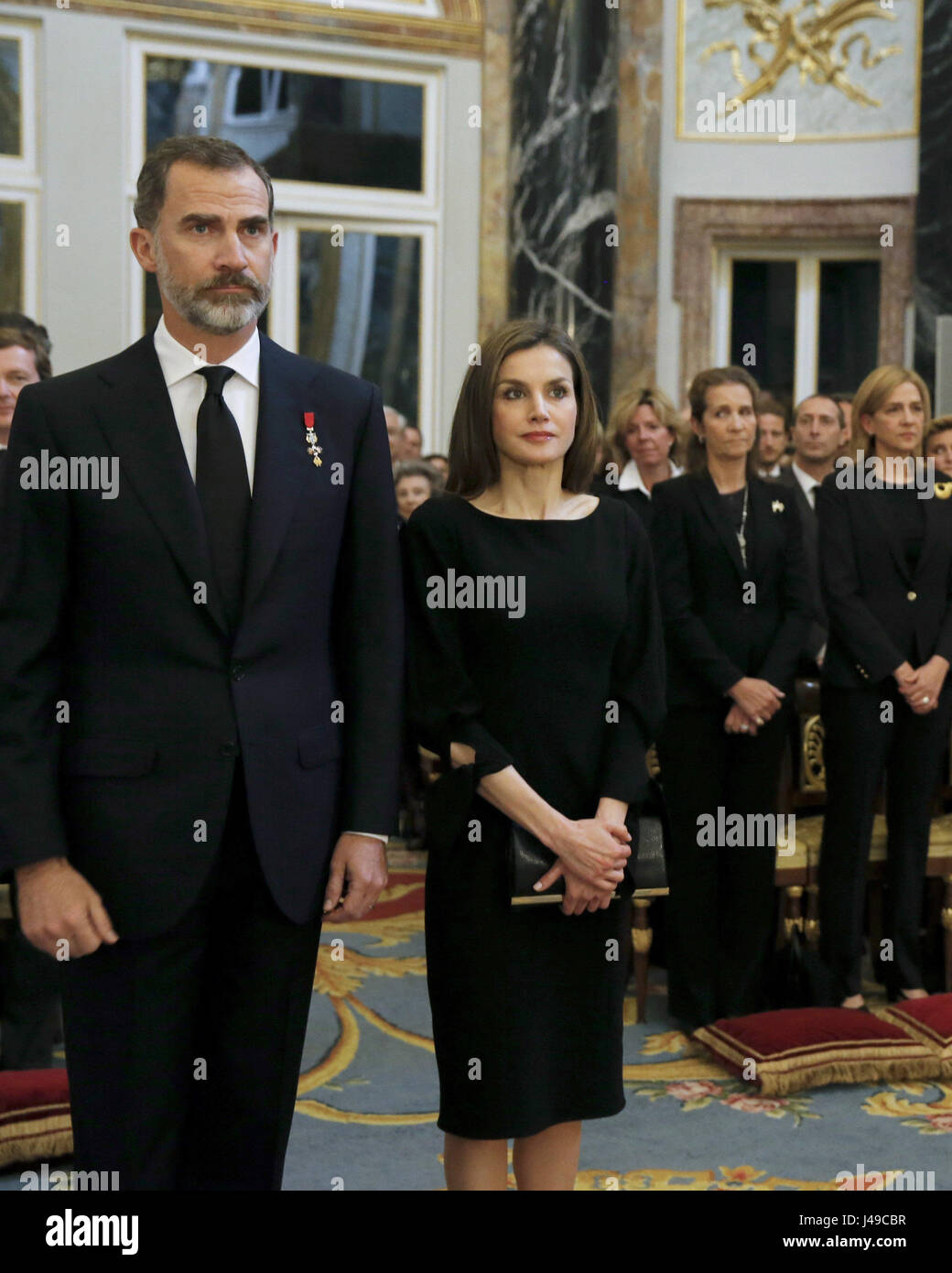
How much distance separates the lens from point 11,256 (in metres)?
9.49

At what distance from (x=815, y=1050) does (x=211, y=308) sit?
277cm

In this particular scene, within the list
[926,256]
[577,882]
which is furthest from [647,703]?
[926,256]

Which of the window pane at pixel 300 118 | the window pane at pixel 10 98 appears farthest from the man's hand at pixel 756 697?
the window pane at pixel 10 98

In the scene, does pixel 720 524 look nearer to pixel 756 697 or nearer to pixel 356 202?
pixel 756 697

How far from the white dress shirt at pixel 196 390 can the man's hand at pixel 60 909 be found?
1.33 feet

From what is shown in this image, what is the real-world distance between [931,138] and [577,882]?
9.27 meters

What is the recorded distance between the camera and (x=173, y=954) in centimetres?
227

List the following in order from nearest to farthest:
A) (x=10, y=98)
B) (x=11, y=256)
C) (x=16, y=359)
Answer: (x=16, y=359) → (x=10, y=98) → (x=11, y=256)

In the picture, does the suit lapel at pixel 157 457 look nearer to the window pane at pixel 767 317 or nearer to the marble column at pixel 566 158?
the marble column at pixel 566 158

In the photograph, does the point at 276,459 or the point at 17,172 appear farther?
the point at 17,172

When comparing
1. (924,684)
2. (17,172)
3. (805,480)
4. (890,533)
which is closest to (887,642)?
(924,684)

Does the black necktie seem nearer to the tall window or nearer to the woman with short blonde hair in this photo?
the woman with short blonde hair

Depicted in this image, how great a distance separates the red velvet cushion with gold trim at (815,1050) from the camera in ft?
13.3

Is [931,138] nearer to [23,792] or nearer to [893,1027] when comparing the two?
[893,1027]
